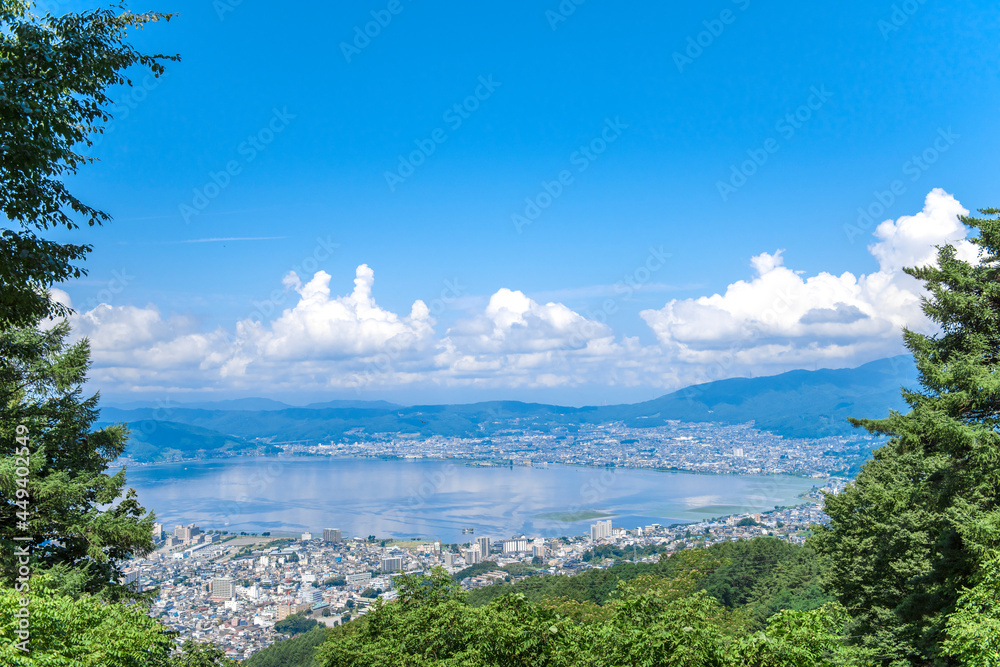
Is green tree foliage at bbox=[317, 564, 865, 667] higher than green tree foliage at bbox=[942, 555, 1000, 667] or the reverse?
the reverse

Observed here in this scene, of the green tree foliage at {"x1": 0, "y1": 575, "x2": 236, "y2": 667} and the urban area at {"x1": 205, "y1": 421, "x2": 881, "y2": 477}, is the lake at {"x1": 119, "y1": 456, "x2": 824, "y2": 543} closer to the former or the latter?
the urban area at {"x1": 205, "y1": 421, "x2": 881, "y2": 477}

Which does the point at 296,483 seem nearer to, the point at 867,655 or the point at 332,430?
the point at 332,430

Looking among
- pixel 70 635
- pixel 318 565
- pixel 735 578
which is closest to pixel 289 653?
pixel 70 635

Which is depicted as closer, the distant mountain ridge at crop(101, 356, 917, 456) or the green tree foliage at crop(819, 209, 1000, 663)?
the green tree foliage at crop(819, 209, 1000, 663)

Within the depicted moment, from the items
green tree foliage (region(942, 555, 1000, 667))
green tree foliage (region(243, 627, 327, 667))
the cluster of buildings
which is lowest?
the cluster of buildings

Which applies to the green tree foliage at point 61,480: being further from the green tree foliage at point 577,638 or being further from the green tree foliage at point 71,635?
the green tree foliage at point 577,638

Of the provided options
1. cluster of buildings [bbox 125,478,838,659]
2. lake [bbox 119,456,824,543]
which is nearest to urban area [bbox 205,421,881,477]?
lake [bbox 119,456,824,543]

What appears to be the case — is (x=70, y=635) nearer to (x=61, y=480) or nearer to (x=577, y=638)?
(x=577, y=638)
